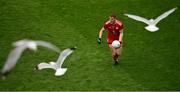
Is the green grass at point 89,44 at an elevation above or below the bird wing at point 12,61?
above

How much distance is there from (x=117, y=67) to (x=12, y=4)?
24.0ft

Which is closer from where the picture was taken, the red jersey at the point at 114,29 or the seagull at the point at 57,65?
the red jersey at the point at 114,29

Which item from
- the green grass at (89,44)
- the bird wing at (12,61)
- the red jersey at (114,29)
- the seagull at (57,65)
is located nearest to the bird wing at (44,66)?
the seagull at (57,65)

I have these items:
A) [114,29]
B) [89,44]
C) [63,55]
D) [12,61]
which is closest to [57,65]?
[63,55]

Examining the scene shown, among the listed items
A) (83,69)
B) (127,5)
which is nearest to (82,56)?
(83,69)

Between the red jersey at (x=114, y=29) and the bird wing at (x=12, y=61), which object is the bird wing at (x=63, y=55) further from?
the bird wing at (x=12, y=61)

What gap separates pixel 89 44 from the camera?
1571 cm

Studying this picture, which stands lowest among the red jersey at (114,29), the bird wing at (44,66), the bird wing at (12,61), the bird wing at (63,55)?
the bird wing at (12,61)

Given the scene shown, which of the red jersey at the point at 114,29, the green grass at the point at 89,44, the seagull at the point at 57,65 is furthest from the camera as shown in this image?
the seagull at the point at 57,65

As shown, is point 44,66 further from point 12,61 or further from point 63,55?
point 12,61

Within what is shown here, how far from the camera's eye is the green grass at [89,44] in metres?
13.3

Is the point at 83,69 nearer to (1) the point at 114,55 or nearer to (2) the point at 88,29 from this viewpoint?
(1) the point at 114,55

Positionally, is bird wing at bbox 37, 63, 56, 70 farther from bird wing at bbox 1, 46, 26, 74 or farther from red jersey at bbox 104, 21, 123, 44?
bird wing at bbox 1, 46, 26, 74

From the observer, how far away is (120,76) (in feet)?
44.4
